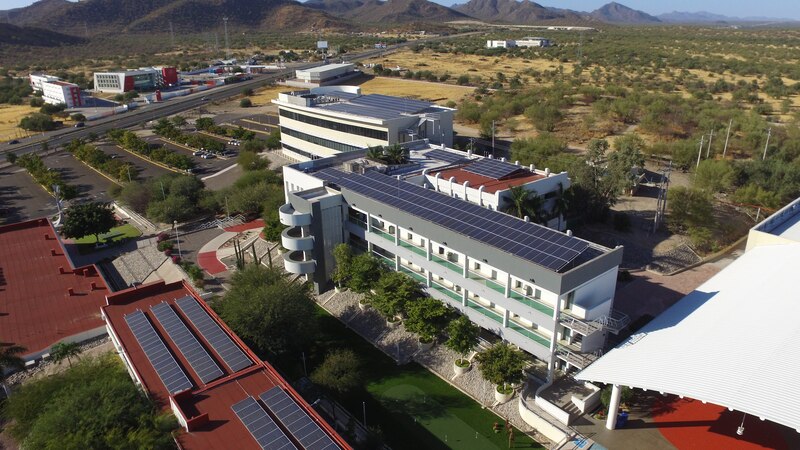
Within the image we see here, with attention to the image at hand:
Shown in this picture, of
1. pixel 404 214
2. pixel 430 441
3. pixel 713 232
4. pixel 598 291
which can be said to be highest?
pixel 404 214

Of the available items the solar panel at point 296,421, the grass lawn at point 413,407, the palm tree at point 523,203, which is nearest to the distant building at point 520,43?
the palm tree at point 523,203

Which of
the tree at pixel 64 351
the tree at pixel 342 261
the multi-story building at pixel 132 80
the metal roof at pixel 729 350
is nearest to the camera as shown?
the metal roof at pixel 729 350

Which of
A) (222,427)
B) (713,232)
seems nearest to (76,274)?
(222,427)

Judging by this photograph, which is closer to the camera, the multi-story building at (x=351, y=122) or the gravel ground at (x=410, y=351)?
the gravel ground at (x=410, y=351)

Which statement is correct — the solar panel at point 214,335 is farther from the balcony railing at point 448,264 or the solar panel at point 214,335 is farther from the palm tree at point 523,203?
the palm tree at point 523,203

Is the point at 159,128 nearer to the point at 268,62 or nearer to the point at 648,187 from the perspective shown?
the point at 648,187

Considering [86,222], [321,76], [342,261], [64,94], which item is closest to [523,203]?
[342,261]
